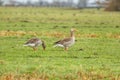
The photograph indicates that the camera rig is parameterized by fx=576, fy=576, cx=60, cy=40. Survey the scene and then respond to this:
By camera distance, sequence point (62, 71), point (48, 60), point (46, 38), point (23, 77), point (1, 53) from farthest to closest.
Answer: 1. point (46, 38)
2. point (1, 53)
3. point (48, 60)
4. point (62, 71)
5. point (23, 77)

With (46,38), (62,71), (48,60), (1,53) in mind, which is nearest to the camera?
(62,71)

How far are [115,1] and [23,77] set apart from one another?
230 feet

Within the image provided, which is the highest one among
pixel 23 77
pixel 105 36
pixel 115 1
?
pixel 23 77

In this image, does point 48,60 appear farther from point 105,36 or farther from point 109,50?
point 105,36

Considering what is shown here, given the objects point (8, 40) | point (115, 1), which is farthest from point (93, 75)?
point (115, 1)

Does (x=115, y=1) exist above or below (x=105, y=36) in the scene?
below

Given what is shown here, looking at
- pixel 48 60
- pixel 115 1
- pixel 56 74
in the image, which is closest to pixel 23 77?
pixel 56 74

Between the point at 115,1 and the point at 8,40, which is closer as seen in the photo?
the point at 8,40

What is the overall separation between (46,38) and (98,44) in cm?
367

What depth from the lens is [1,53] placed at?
71.7 feet

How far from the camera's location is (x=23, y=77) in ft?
53.1

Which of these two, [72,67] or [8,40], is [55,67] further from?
[8,40]

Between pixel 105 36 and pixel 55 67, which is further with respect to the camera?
pixel 105 36

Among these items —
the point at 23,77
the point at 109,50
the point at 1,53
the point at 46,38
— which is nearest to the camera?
the point at 23,77
